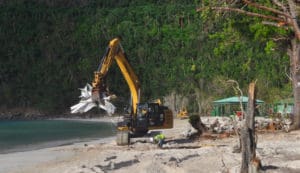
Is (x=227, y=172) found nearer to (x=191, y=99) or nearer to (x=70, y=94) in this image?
(x=191, y=99)

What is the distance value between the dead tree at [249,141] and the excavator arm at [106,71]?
10220 millimetres

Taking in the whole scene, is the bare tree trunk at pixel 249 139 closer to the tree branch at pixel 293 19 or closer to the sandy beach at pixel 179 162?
the sandy beach at pixel 179 162

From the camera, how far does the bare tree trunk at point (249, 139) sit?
9.71 meters

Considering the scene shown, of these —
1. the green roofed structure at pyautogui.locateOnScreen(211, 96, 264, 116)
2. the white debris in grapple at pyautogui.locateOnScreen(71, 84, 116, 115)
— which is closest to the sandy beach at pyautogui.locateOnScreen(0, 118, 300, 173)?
the white debris in grapple at pyautogui.locateOnScreen(71, 84, 116, 115)

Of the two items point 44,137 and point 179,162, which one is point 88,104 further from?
point 44,137

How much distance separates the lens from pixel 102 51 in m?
113

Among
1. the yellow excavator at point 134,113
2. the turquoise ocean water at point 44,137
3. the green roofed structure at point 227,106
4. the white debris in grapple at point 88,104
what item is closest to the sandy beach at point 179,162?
the white debris in grapple at point 88,104

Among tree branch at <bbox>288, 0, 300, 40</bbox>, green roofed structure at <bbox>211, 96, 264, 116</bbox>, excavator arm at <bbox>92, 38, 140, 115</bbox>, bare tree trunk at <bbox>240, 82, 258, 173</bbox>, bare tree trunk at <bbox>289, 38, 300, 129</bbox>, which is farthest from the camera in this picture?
green roofed structure at <bbox>211, 96, 264, 116</bbox>

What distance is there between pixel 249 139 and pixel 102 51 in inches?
4089

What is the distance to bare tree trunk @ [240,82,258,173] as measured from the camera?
971cm

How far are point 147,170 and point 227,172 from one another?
214cm

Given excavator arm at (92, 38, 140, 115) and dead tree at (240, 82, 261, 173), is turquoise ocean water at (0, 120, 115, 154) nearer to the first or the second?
excavator arm at (92, 38, 140, 115)

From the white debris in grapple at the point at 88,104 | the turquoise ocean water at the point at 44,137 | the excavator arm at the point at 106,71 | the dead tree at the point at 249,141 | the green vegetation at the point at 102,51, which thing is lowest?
the turquoise ocean water at the point at 44,137

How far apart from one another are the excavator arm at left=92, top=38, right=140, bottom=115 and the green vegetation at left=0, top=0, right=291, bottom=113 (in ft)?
197
